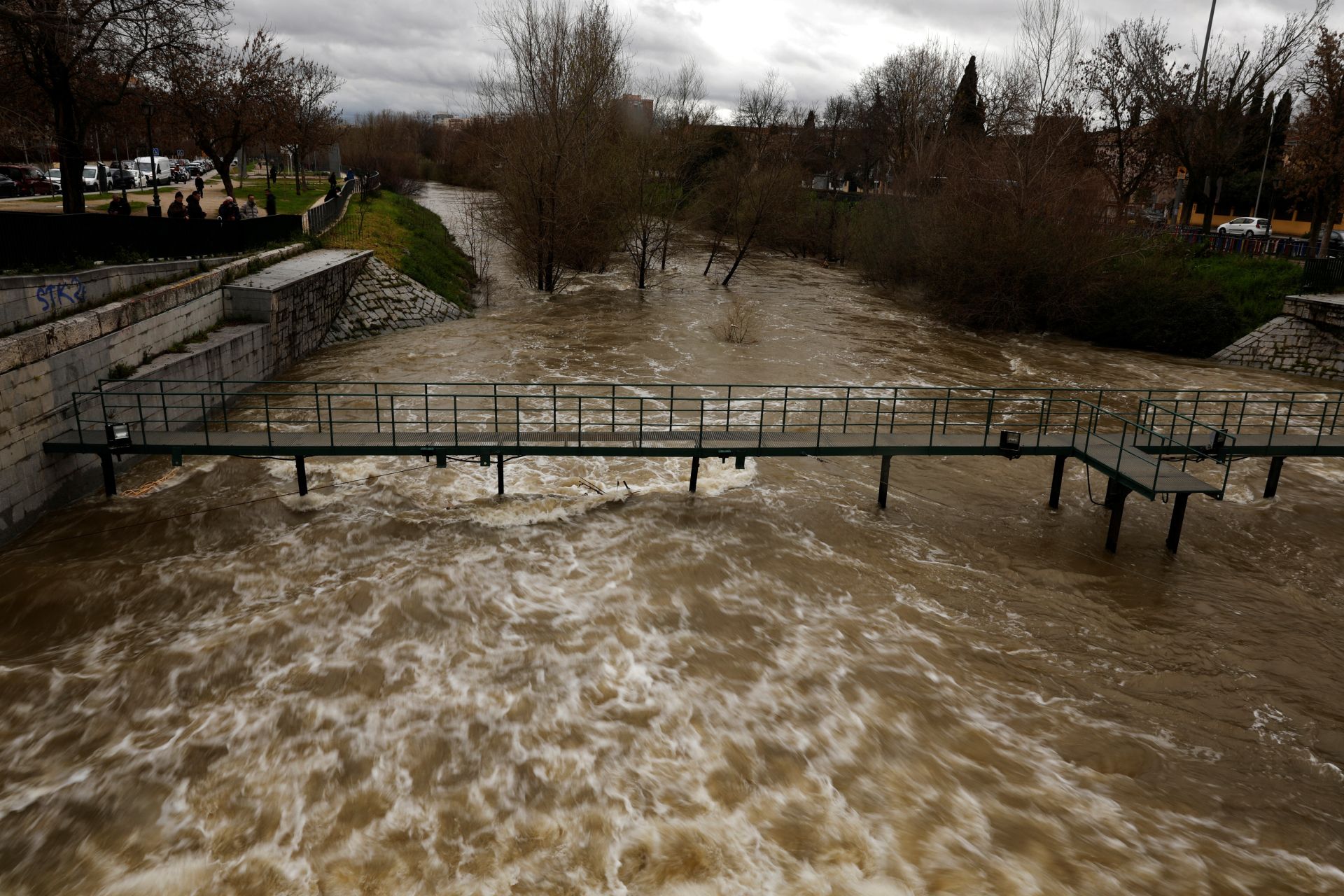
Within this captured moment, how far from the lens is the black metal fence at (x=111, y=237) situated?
47.3 feet

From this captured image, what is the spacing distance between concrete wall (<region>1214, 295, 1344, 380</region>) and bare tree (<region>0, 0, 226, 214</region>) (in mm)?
30869

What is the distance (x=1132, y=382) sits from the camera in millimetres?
24188

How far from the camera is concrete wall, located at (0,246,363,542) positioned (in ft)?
37.7

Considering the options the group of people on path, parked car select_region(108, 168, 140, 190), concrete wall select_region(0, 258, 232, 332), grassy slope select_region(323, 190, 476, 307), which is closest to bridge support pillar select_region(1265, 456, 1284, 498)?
concrete wall select_region(0, 258, 232, 332)

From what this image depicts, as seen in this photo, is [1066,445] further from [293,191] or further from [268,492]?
[293,191]

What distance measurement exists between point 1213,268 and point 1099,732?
2818cm

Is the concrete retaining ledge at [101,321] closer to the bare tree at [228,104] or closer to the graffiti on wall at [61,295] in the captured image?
the graffiti on wall at [61,295]

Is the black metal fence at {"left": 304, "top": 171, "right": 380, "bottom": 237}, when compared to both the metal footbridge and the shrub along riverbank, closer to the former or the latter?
the metal footbridge

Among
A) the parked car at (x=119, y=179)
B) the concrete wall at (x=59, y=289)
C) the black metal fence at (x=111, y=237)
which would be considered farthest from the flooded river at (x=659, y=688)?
the parked car at (x=119, y=179)

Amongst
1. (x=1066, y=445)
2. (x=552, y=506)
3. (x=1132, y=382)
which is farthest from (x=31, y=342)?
(x=1132, y=382)

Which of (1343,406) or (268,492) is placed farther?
(1343,406)

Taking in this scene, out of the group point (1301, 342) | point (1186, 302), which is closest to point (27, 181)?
point (1186, 302)

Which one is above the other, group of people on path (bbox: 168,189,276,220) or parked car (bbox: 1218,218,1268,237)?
parked car (bbox: 1218,218,1268,237)

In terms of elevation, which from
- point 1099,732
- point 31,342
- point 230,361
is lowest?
point 1099,732
